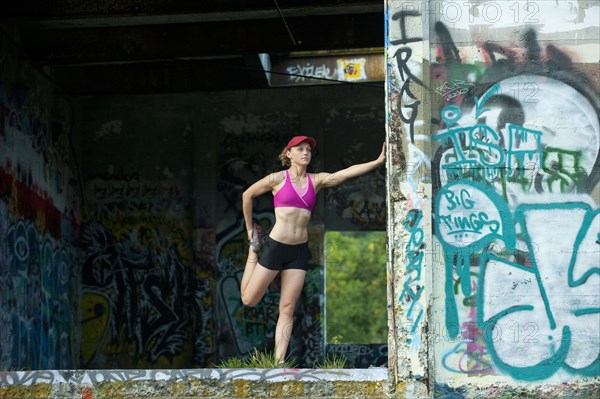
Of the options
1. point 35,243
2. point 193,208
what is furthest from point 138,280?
point 35,243

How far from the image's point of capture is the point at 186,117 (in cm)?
1856

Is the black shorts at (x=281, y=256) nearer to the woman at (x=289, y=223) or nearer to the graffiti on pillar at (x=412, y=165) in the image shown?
the woman at (x=289, y=223)

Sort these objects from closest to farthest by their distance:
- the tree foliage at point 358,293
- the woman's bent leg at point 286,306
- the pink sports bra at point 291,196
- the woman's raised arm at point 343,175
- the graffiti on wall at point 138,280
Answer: the woman's raised arm at point 343,175 → the woman's bent leg at point 286,306 → the pink sports bra at point 291,196 → the graffiti on wall at point 138,280 → the tree foliage at point 358,293

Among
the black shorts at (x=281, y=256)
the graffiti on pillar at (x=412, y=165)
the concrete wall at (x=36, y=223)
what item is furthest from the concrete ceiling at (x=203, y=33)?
the graffiti on pillar at (x=412, y=165)

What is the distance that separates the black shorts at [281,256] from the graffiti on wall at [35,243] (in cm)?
512

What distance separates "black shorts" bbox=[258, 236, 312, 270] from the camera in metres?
10.0

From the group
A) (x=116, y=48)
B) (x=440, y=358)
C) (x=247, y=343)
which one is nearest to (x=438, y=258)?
(x=440, y=358)

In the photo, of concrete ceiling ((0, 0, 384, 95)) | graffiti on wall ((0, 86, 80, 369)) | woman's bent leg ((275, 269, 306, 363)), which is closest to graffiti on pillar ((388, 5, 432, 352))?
woman's bent leg ((275, 269, 306, 363))

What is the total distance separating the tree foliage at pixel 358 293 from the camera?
43844mm

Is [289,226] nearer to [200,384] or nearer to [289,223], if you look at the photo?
[289,223]

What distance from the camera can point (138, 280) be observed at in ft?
60.3

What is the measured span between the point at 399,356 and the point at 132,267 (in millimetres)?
10822

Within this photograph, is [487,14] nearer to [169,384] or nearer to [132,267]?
[169,384]

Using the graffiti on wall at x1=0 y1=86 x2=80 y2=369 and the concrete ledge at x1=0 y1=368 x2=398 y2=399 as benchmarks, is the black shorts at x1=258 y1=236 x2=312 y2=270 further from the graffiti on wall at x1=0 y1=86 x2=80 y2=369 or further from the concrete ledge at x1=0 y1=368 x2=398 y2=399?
the graffiti on wall at x1=0 y1=86 x2=80 y2=369
